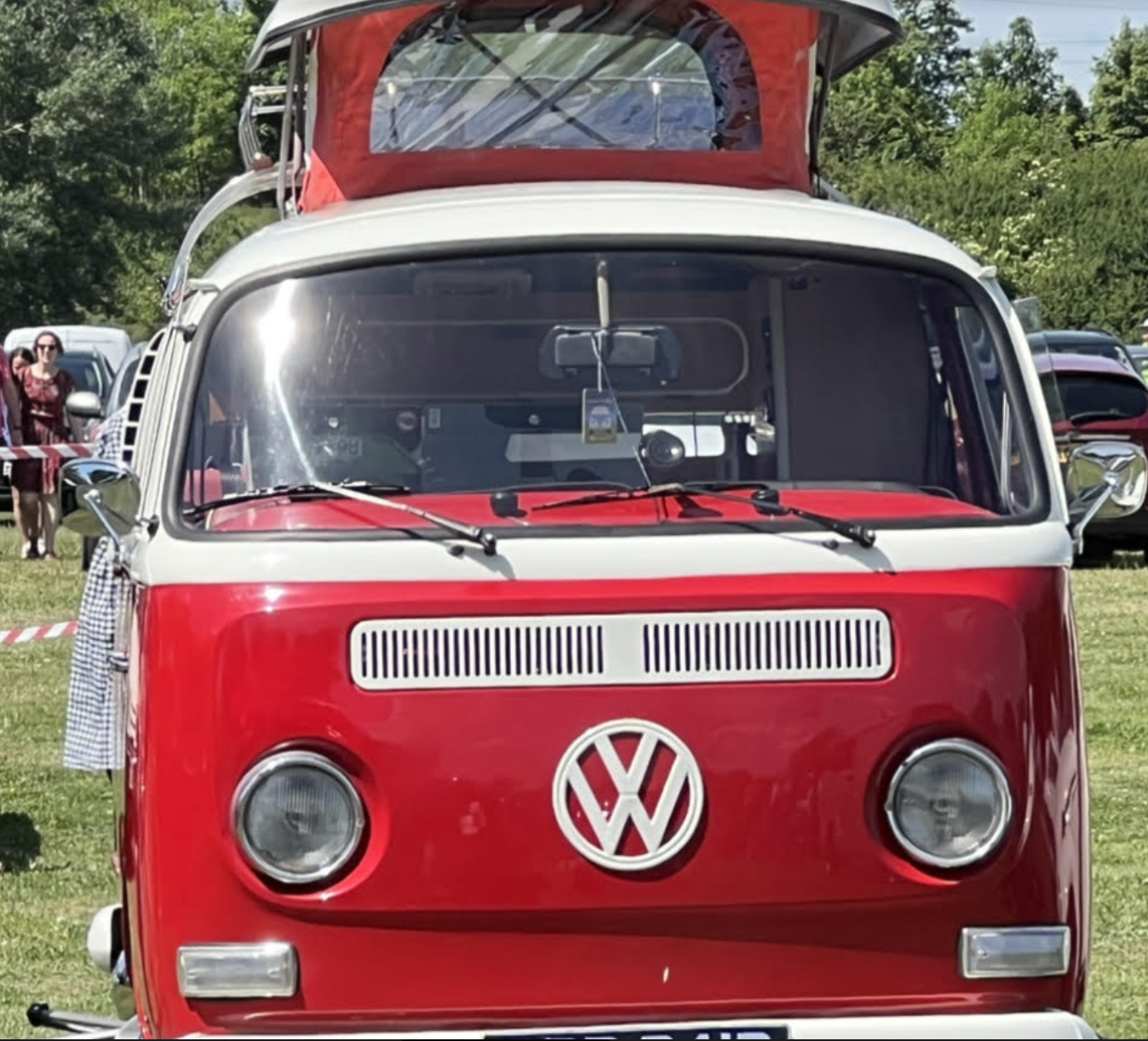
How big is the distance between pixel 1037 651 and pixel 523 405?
4.43ft

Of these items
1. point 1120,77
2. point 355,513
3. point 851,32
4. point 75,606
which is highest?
point 1120,77

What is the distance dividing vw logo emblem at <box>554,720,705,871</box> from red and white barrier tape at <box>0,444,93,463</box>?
54.1 feet

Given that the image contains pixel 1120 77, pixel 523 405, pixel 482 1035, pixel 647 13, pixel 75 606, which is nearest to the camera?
pixel 482 1035

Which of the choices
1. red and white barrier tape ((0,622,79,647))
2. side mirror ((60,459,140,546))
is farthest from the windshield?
red and white barrier tape ((0,622,79,647))

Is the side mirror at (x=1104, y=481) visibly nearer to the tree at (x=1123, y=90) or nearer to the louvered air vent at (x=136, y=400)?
the louvered air vent at (x=136, y=400)

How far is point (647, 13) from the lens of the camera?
788 cm

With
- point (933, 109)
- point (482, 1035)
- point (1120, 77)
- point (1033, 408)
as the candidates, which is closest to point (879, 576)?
point (1033, 408)

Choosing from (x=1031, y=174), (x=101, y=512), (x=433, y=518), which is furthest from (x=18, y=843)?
(x=1031, y=174)

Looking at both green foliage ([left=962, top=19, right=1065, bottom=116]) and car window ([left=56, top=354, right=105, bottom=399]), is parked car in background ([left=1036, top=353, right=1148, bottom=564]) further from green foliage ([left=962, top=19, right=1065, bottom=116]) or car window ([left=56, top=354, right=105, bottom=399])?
green foliage ([left=962, top=19, right=1065, bottom=116])

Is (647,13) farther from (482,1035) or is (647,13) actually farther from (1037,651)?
(482,1035)

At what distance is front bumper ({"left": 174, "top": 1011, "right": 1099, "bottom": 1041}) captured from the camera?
482cm

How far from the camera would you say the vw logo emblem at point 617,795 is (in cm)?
495

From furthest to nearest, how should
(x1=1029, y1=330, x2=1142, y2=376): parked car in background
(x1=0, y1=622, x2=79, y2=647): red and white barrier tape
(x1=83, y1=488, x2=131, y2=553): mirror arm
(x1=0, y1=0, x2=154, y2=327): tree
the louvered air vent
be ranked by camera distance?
(x1=0, y1=0, x2=154, y2=327): tree
(x1=1029, y1=330, x2=1142, y2=376): parked car in background
(x1=0, y1=622, x2=79, y2=647): red and white barrier tape
the louvered air vent
(x1=83, y1=488, x2=131, y2=553): mirror arm

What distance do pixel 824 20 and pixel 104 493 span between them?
3.37 meters
